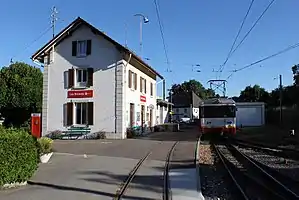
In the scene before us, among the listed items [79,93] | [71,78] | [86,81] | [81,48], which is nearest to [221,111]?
[86,81]

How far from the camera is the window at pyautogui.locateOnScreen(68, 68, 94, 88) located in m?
30.4

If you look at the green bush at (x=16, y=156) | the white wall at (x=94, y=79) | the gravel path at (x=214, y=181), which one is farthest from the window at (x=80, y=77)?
the green bush at (x=16, y=156)

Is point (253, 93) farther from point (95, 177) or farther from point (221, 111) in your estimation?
point (95, 177)

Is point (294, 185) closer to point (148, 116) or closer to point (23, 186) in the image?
point (23, 186)

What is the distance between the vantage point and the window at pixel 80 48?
30.8m

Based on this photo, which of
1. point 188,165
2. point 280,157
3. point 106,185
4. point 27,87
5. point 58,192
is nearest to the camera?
point 58,192

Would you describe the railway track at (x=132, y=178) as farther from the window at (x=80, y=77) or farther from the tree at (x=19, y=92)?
the tree at (x=19, y=92)

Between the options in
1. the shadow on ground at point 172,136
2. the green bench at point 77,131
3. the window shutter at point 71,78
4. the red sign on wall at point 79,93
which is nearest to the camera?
the shadow on ground at point 172,136

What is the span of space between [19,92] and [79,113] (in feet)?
36.9

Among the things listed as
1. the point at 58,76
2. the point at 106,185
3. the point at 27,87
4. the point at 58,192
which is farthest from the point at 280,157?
the point at 27,87

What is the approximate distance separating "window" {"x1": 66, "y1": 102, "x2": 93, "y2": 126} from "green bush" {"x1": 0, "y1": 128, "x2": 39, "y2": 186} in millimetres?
18077

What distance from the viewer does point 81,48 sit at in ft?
102

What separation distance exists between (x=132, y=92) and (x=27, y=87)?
40.4 feet

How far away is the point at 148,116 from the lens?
40312 mm
